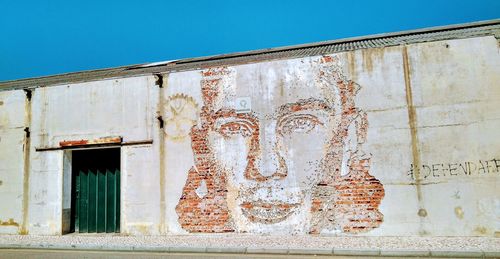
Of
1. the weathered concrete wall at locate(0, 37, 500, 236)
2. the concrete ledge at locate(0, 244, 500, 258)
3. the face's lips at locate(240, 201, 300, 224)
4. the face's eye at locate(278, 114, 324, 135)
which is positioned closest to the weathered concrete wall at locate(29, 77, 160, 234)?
the weathered concrete wall at locate(0, 37, 500, 236)

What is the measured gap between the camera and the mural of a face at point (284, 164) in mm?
11117

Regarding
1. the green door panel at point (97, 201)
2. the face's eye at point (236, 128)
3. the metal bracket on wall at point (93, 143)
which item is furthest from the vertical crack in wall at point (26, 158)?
the face's eye at point (236, 128)

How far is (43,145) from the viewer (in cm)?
1354

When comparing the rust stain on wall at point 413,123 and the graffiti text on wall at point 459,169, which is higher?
the rust stain on wall at point 413,123

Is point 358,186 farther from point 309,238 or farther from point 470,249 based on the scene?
point 470,249

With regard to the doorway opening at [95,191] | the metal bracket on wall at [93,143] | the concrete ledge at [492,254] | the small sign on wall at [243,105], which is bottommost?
the concrete ledge at [492,254]

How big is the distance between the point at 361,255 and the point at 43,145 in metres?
9.86

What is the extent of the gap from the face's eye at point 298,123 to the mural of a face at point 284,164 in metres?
0.03

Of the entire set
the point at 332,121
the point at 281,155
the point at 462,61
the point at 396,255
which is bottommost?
the point at 396,255

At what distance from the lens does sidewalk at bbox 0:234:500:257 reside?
842 centimetres

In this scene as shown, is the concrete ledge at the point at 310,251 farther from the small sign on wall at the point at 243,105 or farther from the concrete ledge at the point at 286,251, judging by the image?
the small sign on wall at the point at 243,105

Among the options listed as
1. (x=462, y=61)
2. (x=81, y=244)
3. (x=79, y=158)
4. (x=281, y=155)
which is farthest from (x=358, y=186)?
(x=79, y=158)

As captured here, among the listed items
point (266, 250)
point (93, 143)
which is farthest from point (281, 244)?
point (93, 143)

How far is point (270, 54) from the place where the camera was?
1462 centimetres
